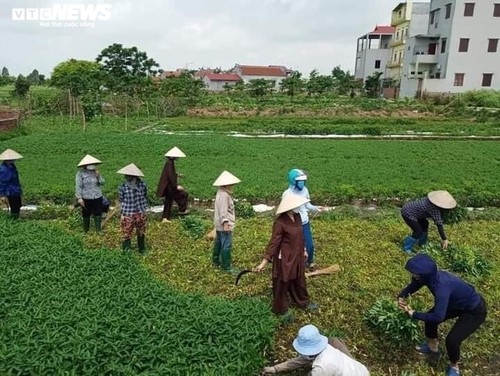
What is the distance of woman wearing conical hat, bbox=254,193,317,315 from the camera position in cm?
517

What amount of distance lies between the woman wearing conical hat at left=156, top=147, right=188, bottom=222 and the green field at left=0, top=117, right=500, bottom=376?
48 cm

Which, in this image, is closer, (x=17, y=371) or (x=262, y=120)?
(x=17, y=371)

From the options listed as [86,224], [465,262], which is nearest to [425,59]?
[465,262]

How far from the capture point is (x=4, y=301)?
4789 millimetres

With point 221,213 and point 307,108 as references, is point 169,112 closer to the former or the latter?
point 307,108

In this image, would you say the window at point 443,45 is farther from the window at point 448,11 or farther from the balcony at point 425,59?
the window at point 448,11

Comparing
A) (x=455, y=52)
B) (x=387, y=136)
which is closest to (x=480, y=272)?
(x=387, y=136)

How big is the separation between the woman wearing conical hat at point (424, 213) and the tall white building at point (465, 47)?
3700 cm

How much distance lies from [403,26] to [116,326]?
53479 mm

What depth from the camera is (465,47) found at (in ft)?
130

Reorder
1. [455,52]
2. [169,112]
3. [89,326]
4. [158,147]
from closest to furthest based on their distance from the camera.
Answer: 1. [89,326]
2. [158,147]
3. [169,112]
4. [455,52]

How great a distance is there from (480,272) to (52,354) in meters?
6.04

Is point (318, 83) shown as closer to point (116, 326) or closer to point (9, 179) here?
point (9, 179)

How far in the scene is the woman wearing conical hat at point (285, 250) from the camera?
17.0 ft
